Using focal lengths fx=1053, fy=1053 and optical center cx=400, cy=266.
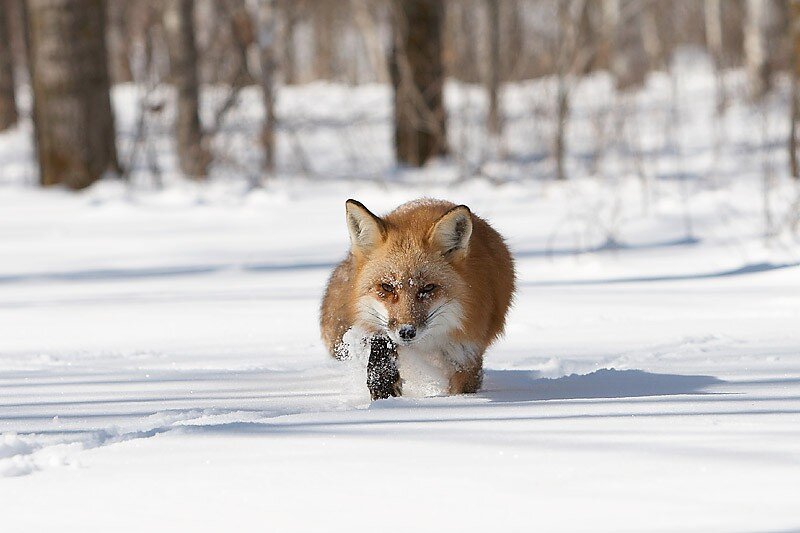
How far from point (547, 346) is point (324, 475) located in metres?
2.77

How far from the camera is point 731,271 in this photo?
24.0 feet

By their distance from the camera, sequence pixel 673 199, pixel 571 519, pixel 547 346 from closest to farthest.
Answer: pixel 571 519, pixel 547 346, pixel 673 199

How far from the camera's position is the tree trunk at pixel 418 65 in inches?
564

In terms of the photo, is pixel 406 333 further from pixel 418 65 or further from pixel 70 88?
pixel 418 65

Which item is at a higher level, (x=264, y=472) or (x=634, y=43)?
(x=634, y=43)

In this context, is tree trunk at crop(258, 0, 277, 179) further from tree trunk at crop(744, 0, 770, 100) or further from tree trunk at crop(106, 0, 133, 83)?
tree trunk at crop(744, 0, 770, 100)

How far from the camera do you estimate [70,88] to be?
1211 cm

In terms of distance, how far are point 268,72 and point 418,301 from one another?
1022 cm

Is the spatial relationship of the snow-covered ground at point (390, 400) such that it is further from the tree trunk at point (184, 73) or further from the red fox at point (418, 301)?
the tree trunk at point (184, 73)

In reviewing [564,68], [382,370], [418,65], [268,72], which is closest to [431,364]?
[382,370]

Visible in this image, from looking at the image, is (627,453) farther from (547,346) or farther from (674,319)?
(674,319)

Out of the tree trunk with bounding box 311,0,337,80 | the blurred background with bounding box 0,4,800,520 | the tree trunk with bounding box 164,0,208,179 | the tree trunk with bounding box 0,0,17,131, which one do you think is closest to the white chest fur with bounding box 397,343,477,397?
the blurred background with bounding box 0,4,800,520

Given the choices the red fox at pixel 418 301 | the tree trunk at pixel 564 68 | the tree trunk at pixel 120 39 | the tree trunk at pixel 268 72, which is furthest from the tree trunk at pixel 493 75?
the red fox at pixel 418 301

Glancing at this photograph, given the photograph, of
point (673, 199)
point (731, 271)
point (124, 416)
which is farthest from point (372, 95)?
point (124, 416)
